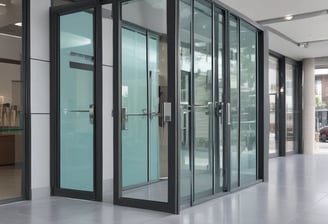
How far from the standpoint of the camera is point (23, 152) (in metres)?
5.51

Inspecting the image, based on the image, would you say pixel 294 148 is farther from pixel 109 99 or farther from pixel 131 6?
pixel 131 6

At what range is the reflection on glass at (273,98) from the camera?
40.3 ft

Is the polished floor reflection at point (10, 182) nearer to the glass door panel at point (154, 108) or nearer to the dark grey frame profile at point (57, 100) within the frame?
the dark grey frame profile at point (57, 100)

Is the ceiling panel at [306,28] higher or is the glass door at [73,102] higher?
the ceiling panel at [306,28]

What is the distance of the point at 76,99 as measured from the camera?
5828mm

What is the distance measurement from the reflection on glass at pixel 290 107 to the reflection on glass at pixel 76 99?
8.77 m

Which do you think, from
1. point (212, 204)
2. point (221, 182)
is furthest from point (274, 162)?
point (212, 204)

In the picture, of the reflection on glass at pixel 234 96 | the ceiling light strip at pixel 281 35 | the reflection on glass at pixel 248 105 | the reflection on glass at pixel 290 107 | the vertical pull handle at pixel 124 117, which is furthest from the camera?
the reflection on glass at pixel 290 107

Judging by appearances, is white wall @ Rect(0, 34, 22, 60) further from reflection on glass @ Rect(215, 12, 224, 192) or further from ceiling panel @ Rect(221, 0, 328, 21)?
ceiling panel @ Rect(221, 0, 328, 21)

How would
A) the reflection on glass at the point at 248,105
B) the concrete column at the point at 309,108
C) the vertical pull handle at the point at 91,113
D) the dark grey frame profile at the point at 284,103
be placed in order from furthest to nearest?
the concrete column at the point at 309,108, the dark grey frame profile at the point at 284,103, the reflection on glass at the point at 248,105, the vertical pull handle at the point at 91,113

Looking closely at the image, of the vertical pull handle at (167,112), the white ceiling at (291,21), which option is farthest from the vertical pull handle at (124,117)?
the white ceiling at (291,21)

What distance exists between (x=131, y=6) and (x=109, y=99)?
1.73m

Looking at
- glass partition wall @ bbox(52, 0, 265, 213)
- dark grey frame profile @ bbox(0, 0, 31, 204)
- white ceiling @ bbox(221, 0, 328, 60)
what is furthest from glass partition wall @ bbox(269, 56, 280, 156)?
dark grey frame profile @ bbox(0, 0, 31, 204)

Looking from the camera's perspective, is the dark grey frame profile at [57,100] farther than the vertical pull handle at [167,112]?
Yes
